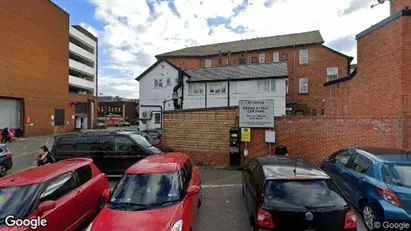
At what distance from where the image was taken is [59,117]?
39281 mm

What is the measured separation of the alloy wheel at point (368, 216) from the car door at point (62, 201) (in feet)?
19.7

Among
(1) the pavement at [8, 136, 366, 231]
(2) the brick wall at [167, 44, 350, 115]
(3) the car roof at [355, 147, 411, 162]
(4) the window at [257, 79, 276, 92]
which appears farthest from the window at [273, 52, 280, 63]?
(3) the car roof at [355, 147, 411, 162]

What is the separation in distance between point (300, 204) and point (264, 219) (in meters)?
0.64

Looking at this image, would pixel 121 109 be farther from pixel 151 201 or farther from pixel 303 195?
pixel 303 195

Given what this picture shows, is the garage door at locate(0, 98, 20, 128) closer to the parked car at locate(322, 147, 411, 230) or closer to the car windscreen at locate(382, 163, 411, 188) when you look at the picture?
the parked car at locate(322, 147, 411, 230)

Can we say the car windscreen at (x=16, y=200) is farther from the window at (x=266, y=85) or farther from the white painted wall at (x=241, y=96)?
the window at (x=266, y=85)

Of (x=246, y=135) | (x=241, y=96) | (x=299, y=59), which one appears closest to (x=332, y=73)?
(x=299, y=59)

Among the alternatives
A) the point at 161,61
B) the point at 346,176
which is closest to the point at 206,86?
the point at 161,61

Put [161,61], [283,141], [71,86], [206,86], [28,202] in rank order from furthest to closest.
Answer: [71,86] < [161,61] < [206,86] < [283,141] < [28,202]

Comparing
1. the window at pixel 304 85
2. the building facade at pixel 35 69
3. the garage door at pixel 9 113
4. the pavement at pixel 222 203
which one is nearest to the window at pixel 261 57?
the window at pixel 304 85

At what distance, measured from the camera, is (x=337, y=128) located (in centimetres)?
1141

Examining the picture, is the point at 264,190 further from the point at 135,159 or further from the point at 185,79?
the point at 185,79

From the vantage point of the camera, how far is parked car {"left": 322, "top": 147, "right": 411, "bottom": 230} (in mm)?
5344

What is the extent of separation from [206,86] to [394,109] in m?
21.7
